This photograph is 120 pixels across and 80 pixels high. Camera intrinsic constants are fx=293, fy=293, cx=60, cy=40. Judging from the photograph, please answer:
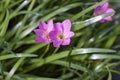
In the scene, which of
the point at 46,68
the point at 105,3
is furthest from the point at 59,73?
the point at 105,3

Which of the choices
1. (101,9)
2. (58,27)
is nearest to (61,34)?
(58,27)

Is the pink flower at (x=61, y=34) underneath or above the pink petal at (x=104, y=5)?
underneath

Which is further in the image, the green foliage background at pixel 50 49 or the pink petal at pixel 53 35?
the green foliage background at pixel 50 49

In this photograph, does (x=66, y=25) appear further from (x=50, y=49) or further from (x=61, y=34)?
(x=50, y=49)

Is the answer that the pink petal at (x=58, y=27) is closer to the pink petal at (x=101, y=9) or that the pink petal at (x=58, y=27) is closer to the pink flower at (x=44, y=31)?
the pink flower at (x=44, y=31)

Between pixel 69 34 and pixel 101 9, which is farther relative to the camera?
pixel 101 9

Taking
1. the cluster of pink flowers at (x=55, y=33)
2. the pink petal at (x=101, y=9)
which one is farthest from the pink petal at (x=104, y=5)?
the cluster of pink flowers at (x=55, y=33)
